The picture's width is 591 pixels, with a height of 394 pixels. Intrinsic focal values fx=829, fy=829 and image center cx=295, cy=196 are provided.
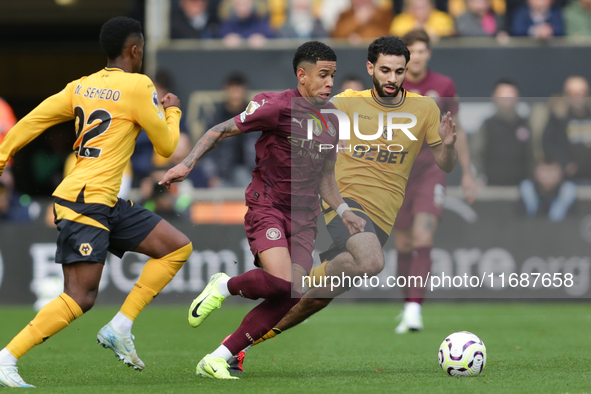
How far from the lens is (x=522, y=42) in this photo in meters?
12.5

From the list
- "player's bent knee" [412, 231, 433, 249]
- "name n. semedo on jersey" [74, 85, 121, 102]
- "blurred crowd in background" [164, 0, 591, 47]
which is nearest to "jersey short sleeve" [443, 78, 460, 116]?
"player's bent knee" [412, 231, 433, 249]

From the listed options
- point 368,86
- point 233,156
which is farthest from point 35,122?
point 368,86

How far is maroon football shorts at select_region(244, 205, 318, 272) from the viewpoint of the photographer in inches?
204

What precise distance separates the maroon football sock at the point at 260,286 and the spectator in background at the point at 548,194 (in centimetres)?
686

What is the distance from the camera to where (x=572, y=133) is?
11.7 meters

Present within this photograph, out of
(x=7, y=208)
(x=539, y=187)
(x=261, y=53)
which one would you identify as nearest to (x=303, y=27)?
(x=261, y=53)

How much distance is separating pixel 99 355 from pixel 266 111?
2.58 meters

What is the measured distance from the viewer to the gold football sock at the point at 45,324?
4.81 m

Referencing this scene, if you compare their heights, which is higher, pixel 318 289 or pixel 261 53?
pixel 261 53

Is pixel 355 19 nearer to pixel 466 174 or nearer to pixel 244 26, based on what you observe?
pixel 244 26

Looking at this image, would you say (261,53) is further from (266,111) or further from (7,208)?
(266,111)

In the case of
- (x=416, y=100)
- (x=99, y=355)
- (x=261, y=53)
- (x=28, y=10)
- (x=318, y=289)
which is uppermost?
(x=28, y=10)

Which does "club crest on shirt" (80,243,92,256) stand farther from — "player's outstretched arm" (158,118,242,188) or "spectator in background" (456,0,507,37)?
"spectator in background" (456,0,507,37)

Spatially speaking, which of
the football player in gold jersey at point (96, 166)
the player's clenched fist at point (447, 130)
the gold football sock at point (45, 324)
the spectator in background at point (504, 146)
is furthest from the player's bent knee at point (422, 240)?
the gold football sock at point (45, 324)
